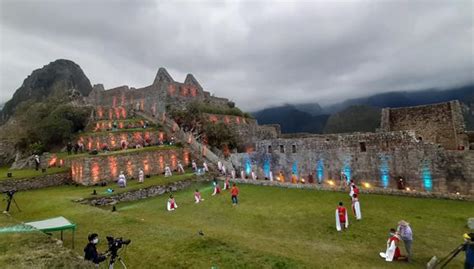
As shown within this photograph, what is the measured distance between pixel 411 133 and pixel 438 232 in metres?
11.4

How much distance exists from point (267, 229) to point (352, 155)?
14.2 metres

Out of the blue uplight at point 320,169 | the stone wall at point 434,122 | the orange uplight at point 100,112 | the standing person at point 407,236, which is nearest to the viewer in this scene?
the standing person at point 407,236

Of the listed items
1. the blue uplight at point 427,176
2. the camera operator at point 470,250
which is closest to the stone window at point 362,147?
the blue uplight at point 427,176

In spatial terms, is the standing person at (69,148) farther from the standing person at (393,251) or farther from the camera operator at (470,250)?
the camera operator at (470,250)

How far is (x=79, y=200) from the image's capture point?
68.2 feet

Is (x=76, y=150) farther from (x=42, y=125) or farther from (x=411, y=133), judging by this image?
(x=411, y=133)

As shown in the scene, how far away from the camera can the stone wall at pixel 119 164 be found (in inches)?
1122

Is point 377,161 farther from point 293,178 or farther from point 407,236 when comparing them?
point 407,236

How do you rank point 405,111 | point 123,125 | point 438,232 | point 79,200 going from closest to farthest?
point 438,232
point 79,200
point 405,111
point 123,125

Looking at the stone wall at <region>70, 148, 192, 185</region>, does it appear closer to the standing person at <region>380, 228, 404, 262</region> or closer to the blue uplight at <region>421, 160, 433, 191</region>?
the blue uplight at <region>421, 160, 433, 191</region>

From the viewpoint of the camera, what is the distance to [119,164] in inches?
1193

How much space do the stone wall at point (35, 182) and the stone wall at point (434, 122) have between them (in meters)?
34.3

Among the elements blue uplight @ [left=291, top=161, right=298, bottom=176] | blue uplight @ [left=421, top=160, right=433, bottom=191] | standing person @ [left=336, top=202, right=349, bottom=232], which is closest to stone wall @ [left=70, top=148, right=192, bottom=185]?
blue uplight @ [left=291, top=161, right=298, bottom=176]

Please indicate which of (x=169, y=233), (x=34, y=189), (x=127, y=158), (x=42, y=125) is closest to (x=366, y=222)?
(x=169, y=233)
